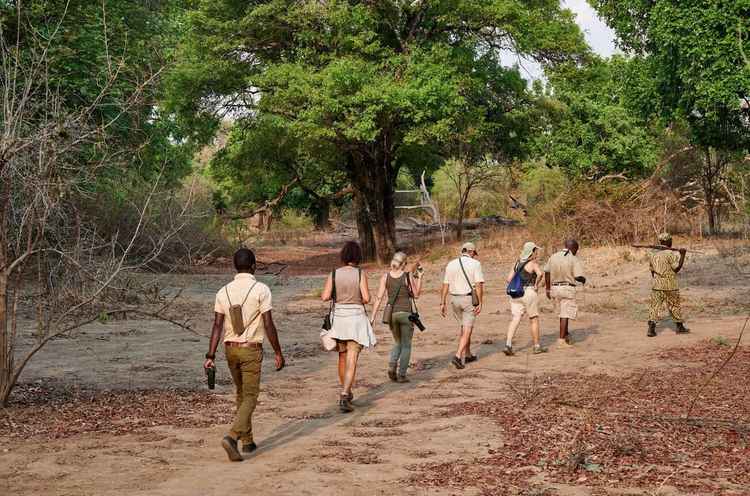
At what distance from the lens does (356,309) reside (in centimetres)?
980

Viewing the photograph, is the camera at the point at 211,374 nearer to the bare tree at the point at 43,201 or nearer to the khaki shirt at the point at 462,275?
the bare tree at the point at 43,201

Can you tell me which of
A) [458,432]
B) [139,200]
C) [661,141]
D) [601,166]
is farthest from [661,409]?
[661,141]

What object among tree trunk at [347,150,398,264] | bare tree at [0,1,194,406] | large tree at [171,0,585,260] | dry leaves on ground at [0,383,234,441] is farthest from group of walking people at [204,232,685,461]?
tree trunk at [347,150,398,264]

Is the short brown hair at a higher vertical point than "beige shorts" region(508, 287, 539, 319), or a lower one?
higher

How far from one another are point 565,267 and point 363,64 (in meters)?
15.2

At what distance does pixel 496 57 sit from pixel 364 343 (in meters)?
23.9

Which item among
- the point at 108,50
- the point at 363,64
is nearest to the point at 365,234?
the point at 363,64

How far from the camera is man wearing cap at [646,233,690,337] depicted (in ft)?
47.2

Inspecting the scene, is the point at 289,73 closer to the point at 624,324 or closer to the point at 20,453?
the point at 624,324

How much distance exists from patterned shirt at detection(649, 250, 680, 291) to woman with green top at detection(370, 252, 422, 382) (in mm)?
4732

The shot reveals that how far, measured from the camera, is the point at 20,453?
25.6ft

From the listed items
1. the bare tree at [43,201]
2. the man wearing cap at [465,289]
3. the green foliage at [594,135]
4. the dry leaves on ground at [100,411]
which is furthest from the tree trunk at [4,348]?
the green foliage at [594,135]

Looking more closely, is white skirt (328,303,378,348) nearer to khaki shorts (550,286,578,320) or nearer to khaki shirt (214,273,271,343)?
khaki shirt (214,273,271,343)

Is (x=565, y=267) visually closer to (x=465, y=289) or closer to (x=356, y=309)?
(x=465, y=289)
